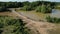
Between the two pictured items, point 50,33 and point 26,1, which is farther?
point 26,1

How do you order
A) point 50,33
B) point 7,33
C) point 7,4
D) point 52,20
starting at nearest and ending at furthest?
point 7,33 → point 50,33 → point 52,20 → point 7,4

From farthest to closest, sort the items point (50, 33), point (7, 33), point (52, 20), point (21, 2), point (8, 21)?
point (21, 2) → point (52, 20) → point (8, 21) → point (50, 33) → point (7, 33)

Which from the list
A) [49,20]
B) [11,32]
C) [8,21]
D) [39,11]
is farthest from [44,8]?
[11,32]

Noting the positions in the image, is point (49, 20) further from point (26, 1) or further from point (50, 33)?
point (26, 1)

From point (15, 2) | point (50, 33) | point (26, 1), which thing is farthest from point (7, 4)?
point (50, 33)

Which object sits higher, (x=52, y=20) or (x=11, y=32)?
(x=11, y=32)

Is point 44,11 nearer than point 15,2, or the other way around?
point 44,11

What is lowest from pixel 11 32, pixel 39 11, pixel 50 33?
pixel 39 11

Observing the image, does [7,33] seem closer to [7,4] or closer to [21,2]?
[7,4]

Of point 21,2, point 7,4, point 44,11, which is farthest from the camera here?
point 21,2
